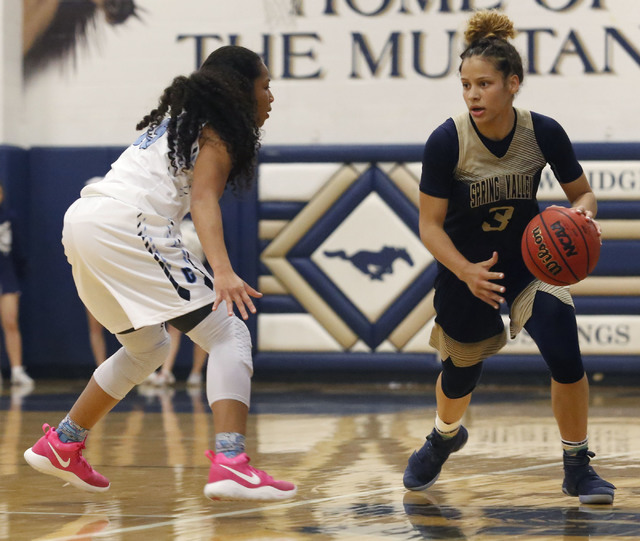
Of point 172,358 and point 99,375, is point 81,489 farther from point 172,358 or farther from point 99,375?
point 172,358

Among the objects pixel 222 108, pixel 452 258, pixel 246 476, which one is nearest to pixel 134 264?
pixel 222 108

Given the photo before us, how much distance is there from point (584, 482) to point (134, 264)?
1.75 meters

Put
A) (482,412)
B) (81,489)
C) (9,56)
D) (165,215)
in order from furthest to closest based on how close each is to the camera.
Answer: (9,56) < (482,412) < (81,489) < (165,215)

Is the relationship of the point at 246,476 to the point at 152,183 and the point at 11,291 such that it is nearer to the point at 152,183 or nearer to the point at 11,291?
the point at 152,183

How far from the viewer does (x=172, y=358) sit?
1094 cm

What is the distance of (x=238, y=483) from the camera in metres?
3.97

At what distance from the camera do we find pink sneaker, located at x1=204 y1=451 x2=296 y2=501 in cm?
394

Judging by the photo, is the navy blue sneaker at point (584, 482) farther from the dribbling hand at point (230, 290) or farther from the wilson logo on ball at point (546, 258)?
the dribbling hand at point (230, 290)

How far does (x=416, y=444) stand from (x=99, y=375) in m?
2.33

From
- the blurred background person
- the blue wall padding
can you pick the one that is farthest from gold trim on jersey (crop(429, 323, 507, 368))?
the blurred background person

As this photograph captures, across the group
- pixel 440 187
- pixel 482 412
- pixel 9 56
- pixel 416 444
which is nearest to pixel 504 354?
pixel 482 412

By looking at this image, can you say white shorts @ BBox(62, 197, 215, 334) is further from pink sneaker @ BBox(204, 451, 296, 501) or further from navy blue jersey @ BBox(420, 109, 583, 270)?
navy blue jersey @ BBox(420, 109, 583, 270)

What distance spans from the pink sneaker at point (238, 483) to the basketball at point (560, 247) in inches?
46.6

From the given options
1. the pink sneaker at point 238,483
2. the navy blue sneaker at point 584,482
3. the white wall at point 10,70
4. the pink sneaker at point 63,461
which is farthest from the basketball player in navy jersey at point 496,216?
the white wall at point 10,70
